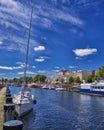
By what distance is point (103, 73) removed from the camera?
144875 millimetres

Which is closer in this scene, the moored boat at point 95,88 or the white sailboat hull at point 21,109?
the white sailboat hull at point 21,109

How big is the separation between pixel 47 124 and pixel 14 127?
23.9m

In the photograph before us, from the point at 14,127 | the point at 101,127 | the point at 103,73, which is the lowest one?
the point at 101,127

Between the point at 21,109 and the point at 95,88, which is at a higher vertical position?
the point at 95,88

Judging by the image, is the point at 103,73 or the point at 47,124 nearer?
the point at 47,124

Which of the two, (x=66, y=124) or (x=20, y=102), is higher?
(x=20, y=102)

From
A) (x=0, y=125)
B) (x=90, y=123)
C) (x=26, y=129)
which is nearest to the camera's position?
(x=0, y=125)

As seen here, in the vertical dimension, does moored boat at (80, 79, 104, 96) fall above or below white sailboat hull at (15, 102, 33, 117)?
above

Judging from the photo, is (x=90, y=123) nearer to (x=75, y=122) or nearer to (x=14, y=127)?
(x=75, y=122)

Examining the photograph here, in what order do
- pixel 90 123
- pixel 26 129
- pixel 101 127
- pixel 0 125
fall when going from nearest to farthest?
pixel 0 125
pixel 26 129
pixel 101 127
pixel 90 123

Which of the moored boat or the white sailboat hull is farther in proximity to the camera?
the moored boat

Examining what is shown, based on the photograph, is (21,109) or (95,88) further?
(95,88)

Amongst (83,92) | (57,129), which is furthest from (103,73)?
(57,129)

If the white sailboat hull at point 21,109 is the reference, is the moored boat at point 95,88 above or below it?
above
